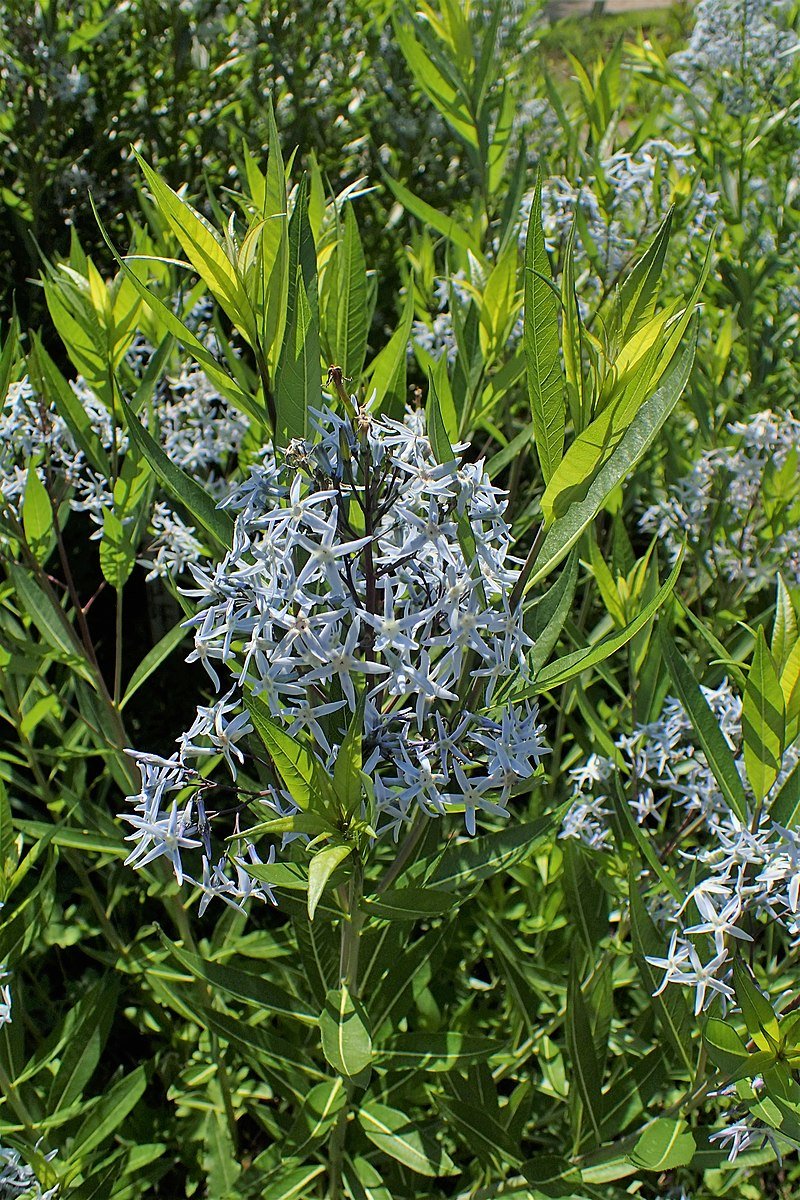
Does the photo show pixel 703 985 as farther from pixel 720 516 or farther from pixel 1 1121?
pixel 720 516

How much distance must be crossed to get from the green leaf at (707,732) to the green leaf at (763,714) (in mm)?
65

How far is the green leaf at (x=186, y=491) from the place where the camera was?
1.22m

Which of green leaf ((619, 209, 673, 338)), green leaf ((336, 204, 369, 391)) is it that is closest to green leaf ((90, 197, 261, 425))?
green leaf ((336, 204, 369, 391))

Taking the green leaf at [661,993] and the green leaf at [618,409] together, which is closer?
the green leaf at [618,409]

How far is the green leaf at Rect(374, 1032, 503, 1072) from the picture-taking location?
1.59 metres

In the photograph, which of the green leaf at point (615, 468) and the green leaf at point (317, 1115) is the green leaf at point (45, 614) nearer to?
the green leaf at point (317, 1115)

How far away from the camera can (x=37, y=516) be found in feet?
5.97

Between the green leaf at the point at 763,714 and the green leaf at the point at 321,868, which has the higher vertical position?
the green leaf at the point at 321,868

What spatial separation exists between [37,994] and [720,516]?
2236 millimetres

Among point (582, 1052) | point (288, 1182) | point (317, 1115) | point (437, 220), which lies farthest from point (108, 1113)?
point (437, 220)

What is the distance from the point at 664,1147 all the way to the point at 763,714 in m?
0.67

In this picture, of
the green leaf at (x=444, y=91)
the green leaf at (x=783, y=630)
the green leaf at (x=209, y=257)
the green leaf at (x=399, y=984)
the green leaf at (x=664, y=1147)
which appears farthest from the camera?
the green leaf at (x=444, y=91)

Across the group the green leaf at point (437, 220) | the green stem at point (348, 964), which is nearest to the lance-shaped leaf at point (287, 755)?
the green stem at point (348, 964)

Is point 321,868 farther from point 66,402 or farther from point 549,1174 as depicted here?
point 66,402
